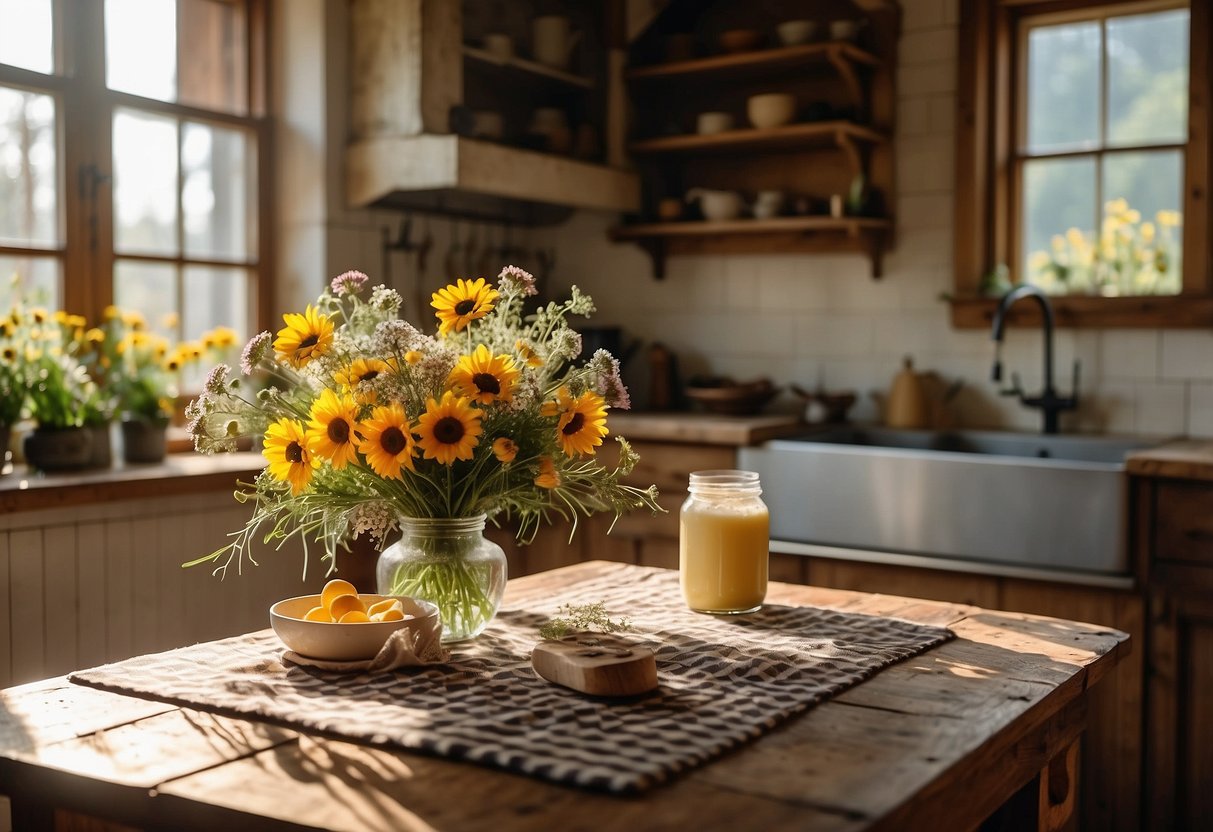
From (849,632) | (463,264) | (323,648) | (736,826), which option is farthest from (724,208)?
(736,826)

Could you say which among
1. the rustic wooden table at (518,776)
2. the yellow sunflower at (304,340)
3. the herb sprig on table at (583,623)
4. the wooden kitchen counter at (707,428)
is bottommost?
the rustic wooden table at (518,776)

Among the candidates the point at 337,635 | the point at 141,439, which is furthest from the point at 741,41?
the point at 337,635

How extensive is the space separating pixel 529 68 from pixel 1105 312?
1.84 meters

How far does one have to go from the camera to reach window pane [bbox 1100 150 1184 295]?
134 inches

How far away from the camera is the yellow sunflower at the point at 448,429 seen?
4.80 feet

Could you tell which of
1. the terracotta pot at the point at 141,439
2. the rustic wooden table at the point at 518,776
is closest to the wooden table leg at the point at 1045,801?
the rustic wooden table at the point at 518,776

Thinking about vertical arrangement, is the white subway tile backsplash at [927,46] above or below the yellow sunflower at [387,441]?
above

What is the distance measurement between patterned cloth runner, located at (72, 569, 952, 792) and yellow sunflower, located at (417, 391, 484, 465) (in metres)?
0.25

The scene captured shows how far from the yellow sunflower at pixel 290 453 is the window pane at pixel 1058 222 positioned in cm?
269

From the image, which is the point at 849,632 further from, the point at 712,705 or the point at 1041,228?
the point at 1041,228

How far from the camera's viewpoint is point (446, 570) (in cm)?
159

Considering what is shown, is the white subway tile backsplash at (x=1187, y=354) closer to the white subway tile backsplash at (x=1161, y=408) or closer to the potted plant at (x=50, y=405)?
the white subway tile backsplash at (x=1161, y=408)

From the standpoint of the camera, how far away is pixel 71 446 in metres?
2.92

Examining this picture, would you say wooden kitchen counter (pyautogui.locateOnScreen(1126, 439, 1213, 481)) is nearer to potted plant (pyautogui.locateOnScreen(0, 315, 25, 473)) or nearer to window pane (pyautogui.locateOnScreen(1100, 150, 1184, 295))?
window pane (pyautogui.locateOnScreen(1100, 150, 1184, 295))
